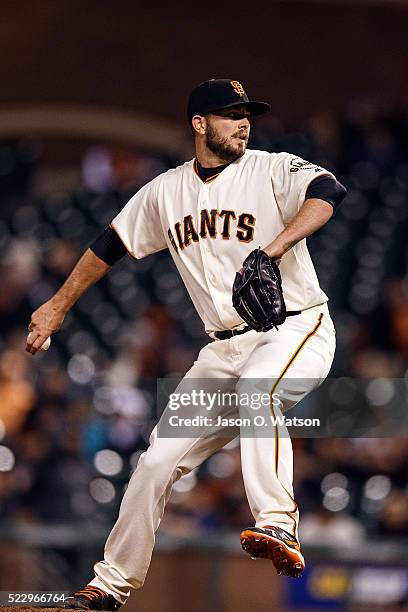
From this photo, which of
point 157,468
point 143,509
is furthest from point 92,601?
point 157,468

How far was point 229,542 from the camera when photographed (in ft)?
18.1

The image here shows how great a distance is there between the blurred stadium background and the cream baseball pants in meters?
2.06

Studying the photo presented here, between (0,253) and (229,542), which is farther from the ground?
(0,253)

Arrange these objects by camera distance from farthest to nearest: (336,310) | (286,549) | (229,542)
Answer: (336,310), (229,542), (286,549)

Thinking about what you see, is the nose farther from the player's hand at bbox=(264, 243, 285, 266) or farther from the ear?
the player's hand at bbox=(264, 243, 285, 266)

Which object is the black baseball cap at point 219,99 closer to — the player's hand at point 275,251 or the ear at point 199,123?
the ear at point 199,123

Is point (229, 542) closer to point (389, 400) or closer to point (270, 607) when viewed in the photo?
point (270, 607)

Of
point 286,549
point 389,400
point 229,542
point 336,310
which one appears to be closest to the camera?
point 286,549

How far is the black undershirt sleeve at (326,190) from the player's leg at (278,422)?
406 millimetres

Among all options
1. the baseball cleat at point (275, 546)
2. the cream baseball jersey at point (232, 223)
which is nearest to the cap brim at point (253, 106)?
the cream baseball jersey at point (232, 223)

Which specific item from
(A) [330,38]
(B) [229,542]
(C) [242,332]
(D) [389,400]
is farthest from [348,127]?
(C) [242,332]

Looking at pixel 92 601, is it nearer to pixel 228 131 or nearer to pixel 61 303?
pixel 61 303

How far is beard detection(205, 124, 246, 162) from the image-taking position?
3.49 m

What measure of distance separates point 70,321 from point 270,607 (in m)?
3.45
